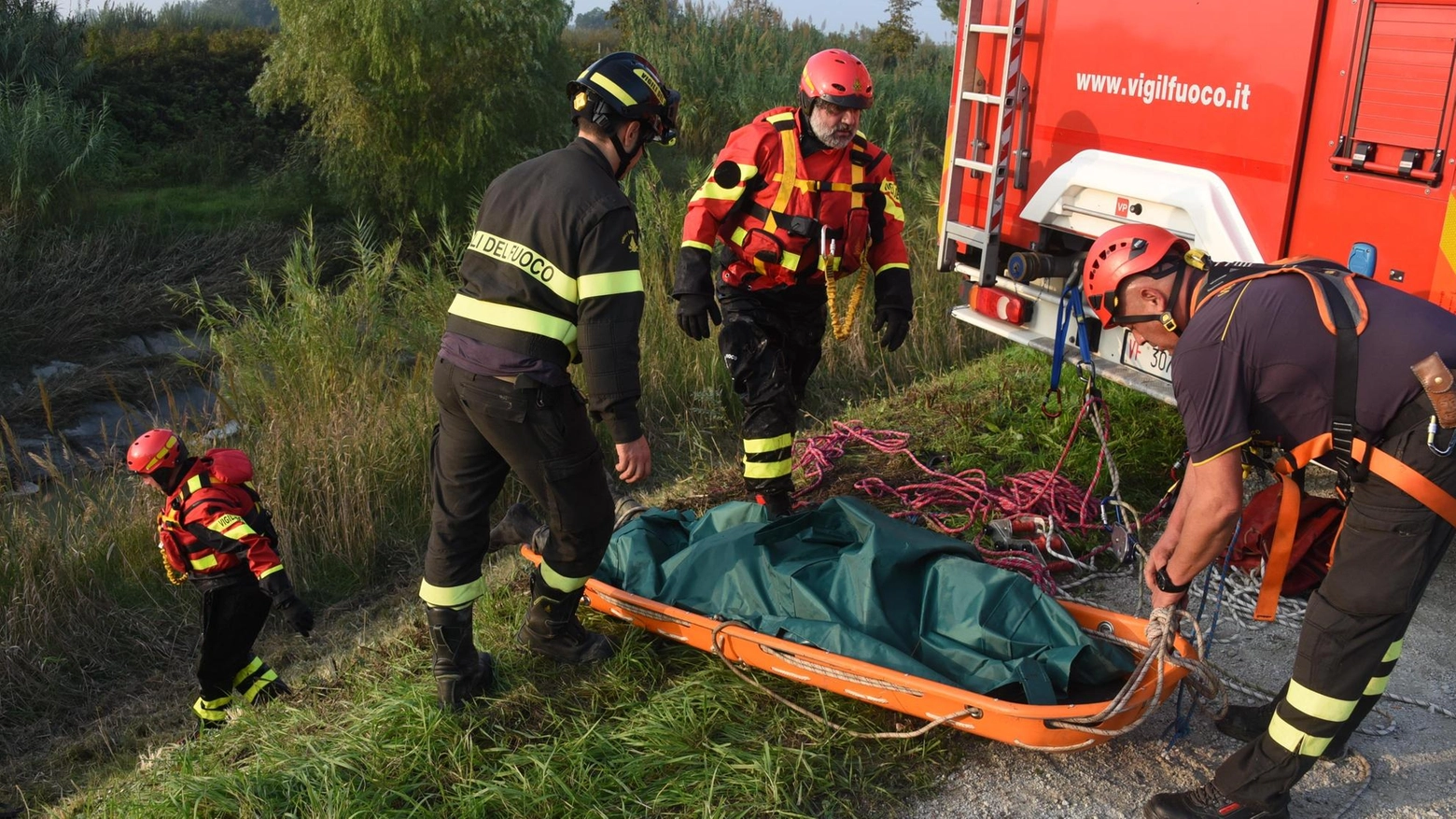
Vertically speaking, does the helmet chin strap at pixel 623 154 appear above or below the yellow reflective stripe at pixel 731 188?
above

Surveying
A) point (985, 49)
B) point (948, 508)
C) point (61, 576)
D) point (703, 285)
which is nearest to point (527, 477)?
point (703, 285)

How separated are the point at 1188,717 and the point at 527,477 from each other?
2.20 meters

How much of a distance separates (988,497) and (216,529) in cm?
334

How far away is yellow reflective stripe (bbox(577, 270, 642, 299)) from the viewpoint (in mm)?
3166

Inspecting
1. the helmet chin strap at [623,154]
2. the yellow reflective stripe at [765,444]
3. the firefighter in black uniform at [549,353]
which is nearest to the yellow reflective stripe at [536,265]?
the firefighter in black uniform at [549,353]

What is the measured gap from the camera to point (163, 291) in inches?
415

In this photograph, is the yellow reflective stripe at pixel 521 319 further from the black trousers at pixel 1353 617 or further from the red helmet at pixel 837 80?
the black trousers at pixel 1353 617

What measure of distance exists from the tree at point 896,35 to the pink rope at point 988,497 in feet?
49.8

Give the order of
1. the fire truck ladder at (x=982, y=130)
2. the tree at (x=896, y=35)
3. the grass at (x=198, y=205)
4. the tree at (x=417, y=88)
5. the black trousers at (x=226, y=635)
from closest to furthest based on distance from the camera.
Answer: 1. the black trousers at (x=226, y=635)
2. the fire truck ladder at (x=982, y=130)
3. the tree at (x=417, y=88)
4. the grass at (x=198, y=205)
5. the tree at (x=896, y=35)

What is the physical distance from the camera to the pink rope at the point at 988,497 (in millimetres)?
4617

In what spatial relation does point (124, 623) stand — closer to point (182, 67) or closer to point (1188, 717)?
point (1188, 717)

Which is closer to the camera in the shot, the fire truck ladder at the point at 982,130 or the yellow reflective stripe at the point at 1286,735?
the yellow reflective stripe at the point at 1286,735

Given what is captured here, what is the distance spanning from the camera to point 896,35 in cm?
1928

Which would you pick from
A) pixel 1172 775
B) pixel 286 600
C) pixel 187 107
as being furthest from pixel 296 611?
pixel 187 107
